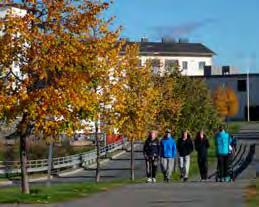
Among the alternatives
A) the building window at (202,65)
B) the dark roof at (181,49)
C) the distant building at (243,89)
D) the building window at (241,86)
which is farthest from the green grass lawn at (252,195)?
the building window at (202,65)

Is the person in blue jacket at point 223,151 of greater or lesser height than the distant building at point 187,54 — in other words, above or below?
below

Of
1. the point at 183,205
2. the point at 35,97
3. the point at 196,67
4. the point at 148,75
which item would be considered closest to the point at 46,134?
the point at 35,97

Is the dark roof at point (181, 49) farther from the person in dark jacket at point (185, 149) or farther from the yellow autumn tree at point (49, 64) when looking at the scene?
the yellow autumn tree at point (49, 64)

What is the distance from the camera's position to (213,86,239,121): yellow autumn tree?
118 meters

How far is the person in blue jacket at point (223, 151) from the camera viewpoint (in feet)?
76.7

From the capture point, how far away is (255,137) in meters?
83.8

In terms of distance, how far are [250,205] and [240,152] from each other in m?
41.8

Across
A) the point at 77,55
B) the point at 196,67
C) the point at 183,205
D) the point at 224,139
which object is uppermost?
the point at 196,67

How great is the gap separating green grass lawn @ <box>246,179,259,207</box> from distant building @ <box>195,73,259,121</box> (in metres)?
111

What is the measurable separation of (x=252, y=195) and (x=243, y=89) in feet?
381

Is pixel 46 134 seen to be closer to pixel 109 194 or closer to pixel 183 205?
pixel 109 194

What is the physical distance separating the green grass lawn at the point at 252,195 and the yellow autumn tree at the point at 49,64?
4402mm

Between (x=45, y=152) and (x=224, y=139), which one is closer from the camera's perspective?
(x=224, y=139)

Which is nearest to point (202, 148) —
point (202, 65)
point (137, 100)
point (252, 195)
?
point (252, 195)
